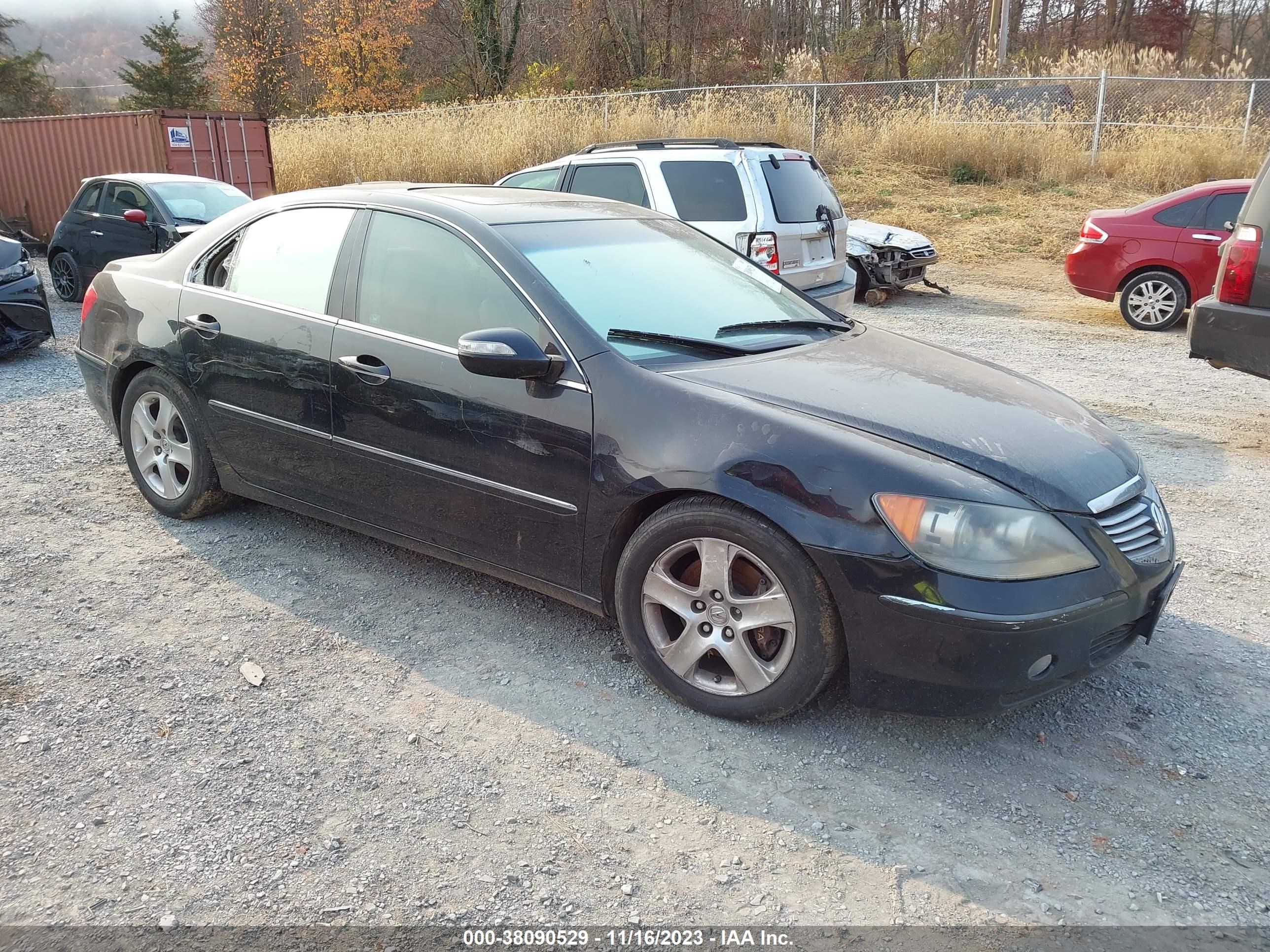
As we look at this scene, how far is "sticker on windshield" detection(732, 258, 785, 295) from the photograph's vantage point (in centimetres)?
446

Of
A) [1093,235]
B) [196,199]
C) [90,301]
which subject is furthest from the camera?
[196,199]

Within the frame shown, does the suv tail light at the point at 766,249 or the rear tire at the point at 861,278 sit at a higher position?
the suv tail light at the point at 766,249

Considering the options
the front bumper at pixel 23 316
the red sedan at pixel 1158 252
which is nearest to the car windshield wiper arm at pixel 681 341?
the front bumper at pixel 23 316

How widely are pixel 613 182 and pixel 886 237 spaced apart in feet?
14.6

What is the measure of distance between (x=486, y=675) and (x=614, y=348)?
1245 millimetres

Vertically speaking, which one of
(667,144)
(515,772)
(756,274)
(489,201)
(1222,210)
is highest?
(667,144)

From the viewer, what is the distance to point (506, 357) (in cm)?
334

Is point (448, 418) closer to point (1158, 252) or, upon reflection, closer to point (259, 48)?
point (1158, 252)

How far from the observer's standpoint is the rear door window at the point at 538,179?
31.8ft

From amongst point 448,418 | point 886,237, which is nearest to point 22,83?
point 886,237

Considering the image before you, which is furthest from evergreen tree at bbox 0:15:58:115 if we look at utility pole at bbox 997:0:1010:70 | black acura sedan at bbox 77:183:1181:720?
black acura sedan at bbox 77:183:1181:720

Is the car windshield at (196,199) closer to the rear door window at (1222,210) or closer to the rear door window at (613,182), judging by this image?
the rear door window at (613,182)

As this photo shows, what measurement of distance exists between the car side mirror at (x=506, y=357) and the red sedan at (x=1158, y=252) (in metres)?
8.76

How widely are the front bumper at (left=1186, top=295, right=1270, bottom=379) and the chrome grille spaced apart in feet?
11.0
